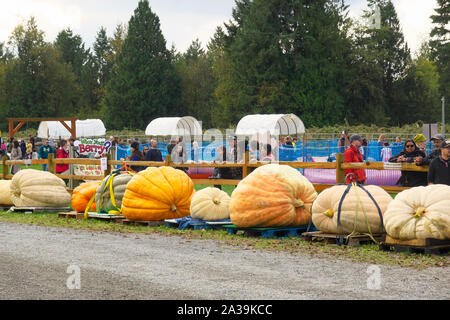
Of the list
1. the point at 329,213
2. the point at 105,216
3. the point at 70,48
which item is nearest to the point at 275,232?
the point at 329,213

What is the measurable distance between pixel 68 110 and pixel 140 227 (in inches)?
3218

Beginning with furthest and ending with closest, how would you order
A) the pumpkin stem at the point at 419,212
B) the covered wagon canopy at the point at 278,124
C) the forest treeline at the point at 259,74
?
the forest treeline at the point at 259,74 → the covered wagon canopy at the point at 278,124 → the pumpkin stem at the point at 419,212

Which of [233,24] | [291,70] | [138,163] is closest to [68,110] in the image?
[233,24]

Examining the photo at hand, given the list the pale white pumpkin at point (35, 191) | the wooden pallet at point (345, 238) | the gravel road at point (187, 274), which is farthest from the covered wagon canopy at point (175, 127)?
the gravel road at point (187, 274)

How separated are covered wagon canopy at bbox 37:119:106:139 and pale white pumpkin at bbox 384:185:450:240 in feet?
185

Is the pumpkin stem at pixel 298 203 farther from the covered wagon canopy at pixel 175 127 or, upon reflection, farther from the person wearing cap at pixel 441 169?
the covered wagon canopy at pixel 175 127

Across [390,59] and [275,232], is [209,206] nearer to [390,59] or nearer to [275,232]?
[275,232]

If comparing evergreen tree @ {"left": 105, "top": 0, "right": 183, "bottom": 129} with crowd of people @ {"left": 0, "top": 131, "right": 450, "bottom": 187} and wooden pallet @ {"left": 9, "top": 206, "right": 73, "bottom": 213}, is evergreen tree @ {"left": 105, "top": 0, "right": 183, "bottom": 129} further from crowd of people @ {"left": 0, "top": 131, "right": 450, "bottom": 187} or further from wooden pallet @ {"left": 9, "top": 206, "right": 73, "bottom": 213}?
wooden pallet @ {"left": 9, "top": 206, "right": 73, "bottom": 213}

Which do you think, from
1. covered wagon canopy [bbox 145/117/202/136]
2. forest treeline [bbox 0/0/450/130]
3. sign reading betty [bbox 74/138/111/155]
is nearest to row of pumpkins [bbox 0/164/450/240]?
sign reading betty [bbox 74/138/111/155]

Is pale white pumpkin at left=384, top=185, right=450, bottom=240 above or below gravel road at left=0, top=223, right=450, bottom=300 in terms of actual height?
above

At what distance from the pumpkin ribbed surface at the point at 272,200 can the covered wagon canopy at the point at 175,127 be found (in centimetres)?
4925

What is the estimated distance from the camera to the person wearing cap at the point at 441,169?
11.7 meters

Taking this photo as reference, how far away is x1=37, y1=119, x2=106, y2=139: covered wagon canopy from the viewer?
214 feet

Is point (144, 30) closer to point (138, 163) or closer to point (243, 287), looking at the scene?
point (138, 163)
